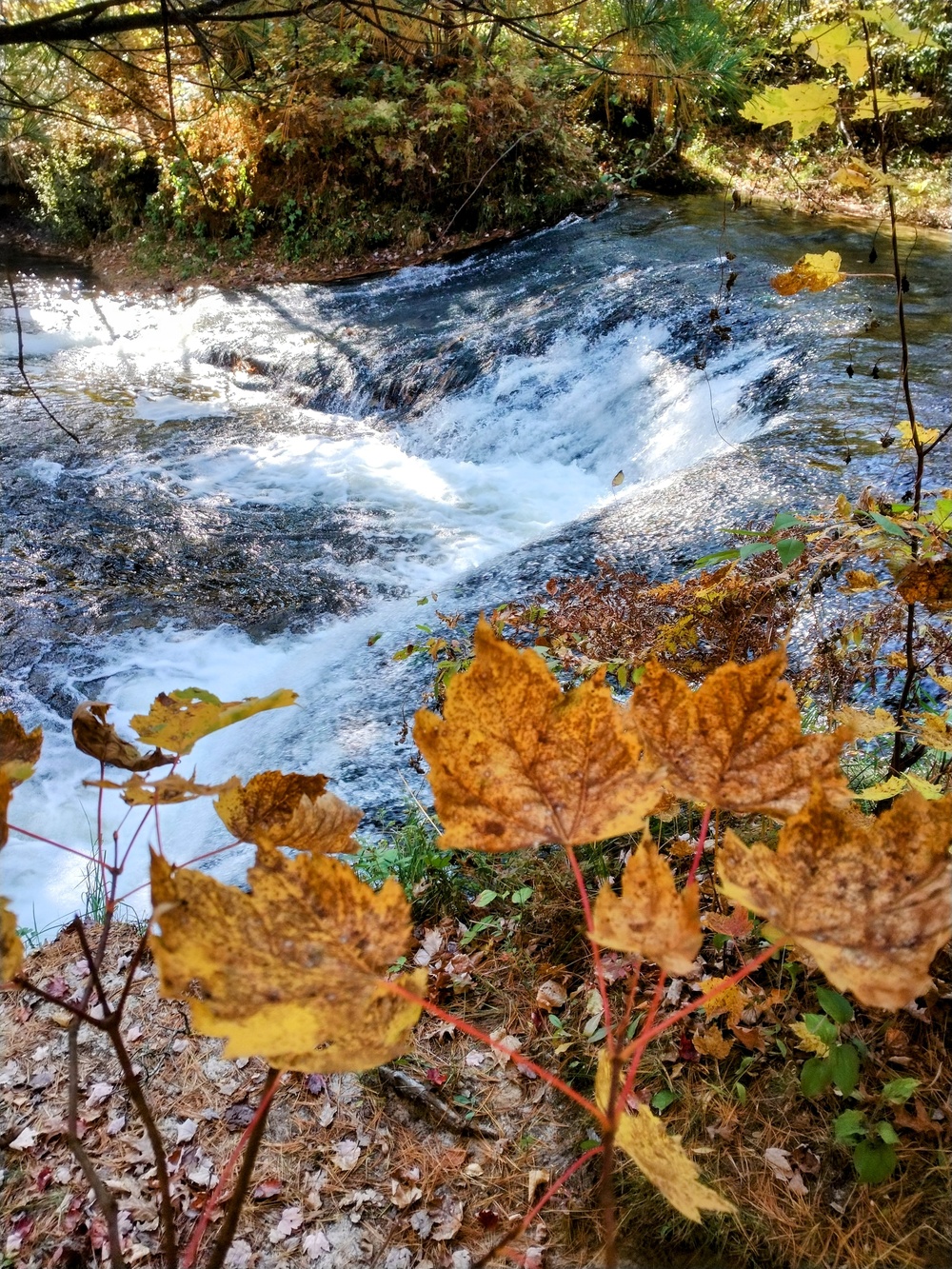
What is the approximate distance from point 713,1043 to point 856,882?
1139 mm

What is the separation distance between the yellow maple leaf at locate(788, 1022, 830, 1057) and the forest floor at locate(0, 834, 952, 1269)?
69 millimetres

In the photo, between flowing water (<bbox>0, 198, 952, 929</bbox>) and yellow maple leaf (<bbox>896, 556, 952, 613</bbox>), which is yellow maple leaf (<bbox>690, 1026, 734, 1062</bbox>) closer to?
yellow maple leaf (<bbox>896, 556, 952, 613</bbox>)

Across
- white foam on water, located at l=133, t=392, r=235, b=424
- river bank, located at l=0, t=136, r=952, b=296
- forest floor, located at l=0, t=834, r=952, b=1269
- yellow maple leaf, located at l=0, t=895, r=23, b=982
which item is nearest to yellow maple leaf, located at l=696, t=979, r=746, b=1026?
forest floor, located at l=0, t=834, r=952, b=1269

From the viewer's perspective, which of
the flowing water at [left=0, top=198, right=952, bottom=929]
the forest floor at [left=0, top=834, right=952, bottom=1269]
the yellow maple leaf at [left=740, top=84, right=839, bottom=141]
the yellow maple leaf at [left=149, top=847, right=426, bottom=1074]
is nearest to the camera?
the yellow maple leaf at [left=149, top=847, right=426, bottom=1074]

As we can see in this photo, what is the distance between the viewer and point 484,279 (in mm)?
9953

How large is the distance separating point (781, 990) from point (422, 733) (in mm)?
1351

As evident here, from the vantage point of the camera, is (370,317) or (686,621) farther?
(370,317)

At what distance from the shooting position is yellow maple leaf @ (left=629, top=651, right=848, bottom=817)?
58cm

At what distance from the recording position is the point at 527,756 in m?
0.56

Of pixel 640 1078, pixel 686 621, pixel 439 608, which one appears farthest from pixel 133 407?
pixel 640 1078

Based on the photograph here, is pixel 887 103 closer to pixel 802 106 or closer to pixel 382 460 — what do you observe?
pixel 802 106

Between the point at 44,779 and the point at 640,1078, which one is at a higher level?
the point at 640,1078

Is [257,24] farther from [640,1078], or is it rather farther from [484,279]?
[484,279]

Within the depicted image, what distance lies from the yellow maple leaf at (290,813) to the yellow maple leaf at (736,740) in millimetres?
277
